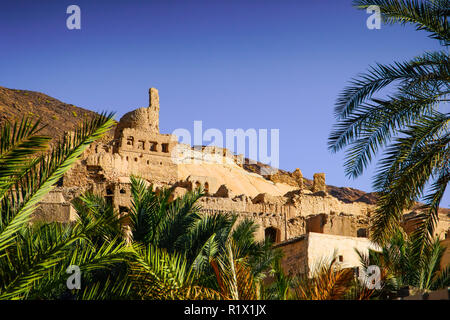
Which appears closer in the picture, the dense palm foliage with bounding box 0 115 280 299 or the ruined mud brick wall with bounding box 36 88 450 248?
the dense palm foliage with bounding box 0 115 280 299

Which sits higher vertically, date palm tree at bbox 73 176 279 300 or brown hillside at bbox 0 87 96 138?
brown hillside at bbox 0 87 96 138

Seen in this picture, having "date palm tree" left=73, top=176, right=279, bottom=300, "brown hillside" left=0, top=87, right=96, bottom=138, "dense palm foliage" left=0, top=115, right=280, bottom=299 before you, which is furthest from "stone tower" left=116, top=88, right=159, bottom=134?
"dense palm foliage" left=0, top=115, right=280, bottom=299

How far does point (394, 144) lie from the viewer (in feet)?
33.4

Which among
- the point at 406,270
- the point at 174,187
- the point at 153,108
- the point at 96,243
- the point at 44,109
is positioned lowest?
the point at 406,270

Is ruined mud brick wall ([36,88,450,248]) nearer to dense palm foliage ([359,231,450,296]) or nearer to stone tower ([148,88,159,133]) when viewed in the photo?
stone tower ([148,88,159,133])

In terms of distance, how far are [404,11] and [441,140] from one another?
82.6 inches

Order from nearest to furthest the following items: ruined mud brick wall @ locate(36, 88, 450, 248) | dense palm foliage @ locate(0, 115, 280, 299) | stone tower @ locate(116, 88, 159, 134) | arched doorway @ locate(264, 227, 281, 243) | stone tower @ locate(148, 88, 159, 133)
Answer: dense palm foliage @ locate(0, 115, 280, 299) → ruined mud brick wall @ locate(36, 88, 450, 248) → arched doorway @ locate(264, 227, 281, 243) → stone tower @ locate(116, 88, 159, 134) → stone tower @ locate(148, 88, 159, 133)

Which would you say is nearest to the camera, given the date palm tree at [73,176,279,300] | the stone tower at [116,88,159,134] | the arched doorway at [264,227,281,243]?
the date palm tree at [73,176,279,300]

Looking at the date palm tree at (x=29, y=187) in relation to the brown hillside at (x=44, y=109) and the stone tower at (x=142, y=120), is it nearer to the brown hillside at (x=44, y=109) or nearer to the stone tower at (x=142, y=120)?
the stone tower at (x=142, y=120)

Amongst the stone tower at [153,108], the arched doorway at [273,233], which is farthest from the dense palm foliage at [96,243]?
the stone tower at [153,108]

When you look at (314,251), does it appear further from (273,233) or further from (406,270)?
(273,233)

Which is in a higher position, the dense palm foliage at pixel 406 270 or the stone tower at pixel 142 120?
the stone tower at pixel 142 120

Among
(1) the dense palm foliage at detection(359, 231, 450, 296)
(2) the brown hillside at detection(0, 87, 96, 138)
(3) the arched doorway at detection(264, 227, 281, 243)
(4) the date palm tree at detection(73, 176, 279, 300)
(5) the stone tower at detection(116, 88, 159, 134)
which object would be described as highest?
(2) the brown hillside at detection(0, 87, 96, 138)

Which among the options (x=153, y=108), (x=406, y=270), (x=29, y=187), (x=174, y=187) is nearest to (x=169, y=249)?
(x=29, y=187)
